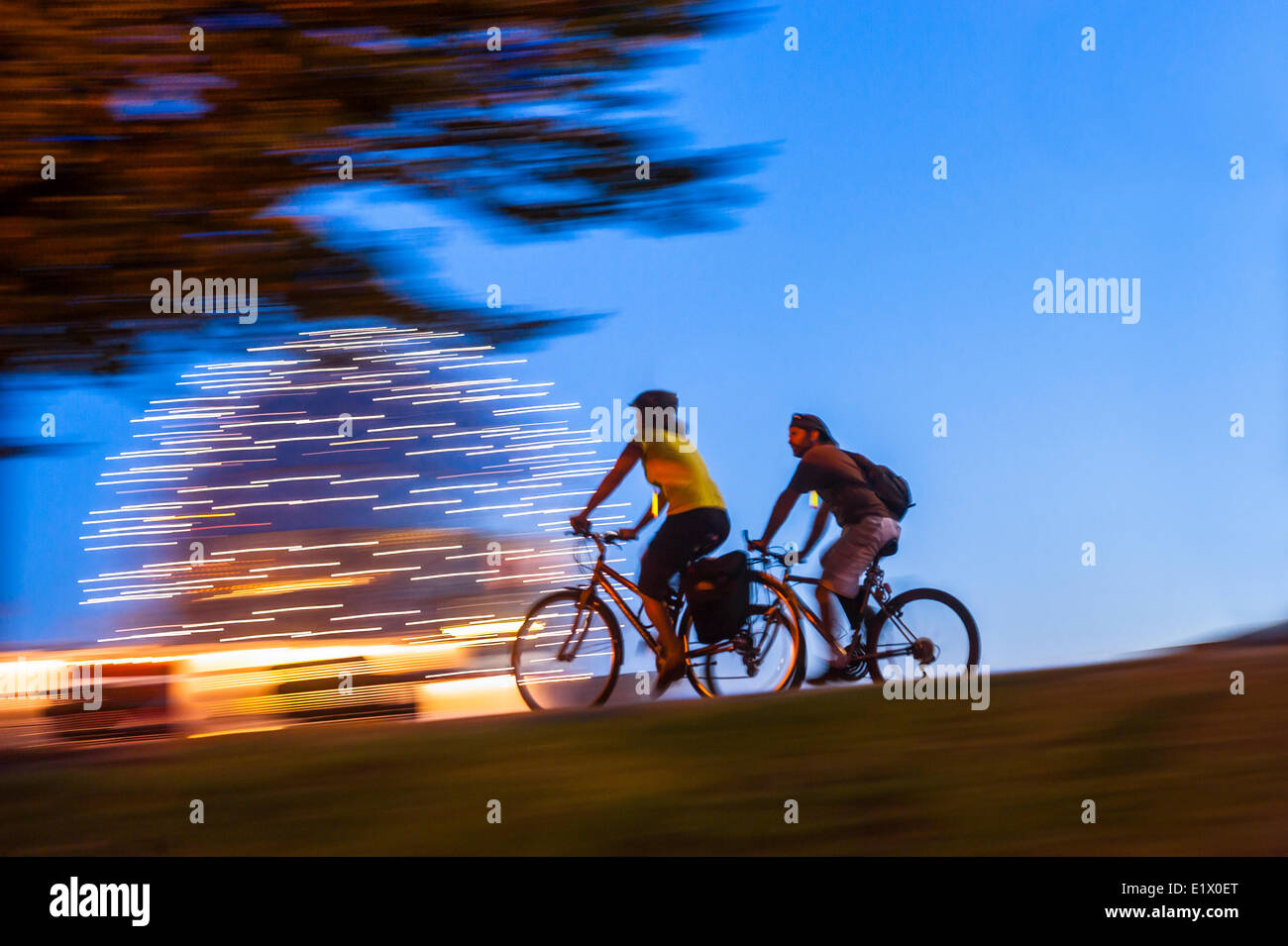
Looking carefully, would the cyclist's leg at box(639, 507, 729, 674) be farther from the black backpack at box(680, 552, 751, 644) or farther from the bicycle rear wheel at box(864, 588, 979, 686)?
the bicycle rear wheel at box(864, 588, 979, 686)

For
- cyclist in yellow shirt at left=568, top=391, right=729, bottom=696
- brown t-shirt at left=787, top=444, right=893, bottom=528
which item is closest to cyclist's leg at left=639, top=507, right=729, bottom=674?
cyclist in yellow shirt at left=568, top=391, right=729, bottom=696

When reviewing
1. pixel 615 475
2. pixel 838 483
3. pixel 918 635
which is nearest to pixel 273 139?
pixel 615 475

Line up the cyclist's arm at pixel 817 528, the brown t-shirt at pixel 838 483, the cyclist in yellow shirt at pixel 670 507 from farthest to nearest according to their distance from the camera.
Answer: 1. the cyclist's arm at pixel 817 528
2. the brown t-shirt at pixel 838 483
3. the cyclist in yellow shirt at pixel 670 507

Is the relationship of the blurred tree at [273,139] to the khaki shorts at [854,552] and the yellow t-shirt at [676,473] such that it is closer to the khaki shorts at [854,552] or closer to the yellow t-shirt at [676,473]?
the yellow t-shirt at [676,473]

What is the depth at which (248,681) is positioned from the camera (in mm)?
8336

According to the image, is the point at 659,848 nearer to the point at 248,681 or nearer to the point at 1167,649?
the point at 1167,649

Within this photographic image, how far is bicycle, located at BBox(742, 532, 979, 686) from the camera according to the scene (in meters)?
7.40

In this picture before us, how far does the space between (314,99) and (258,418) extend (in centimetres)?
403

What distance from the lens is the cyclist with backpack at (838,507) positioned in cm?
729

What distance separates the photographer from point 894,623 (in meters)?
7.53

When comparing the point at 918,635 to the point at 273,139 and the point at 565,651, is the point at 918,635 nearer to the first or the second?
the point at 565,651

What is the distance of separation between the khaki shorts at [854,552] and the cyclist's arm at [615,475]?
131 centimetres

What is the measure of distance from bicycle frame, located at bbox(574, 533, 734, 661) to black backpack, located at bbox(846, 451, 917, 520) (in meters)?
1.26

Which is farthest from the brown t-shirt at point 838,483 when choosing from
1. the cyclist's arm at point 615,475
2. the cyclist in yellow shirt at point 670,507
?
the cyclist's arm at point 615,475
